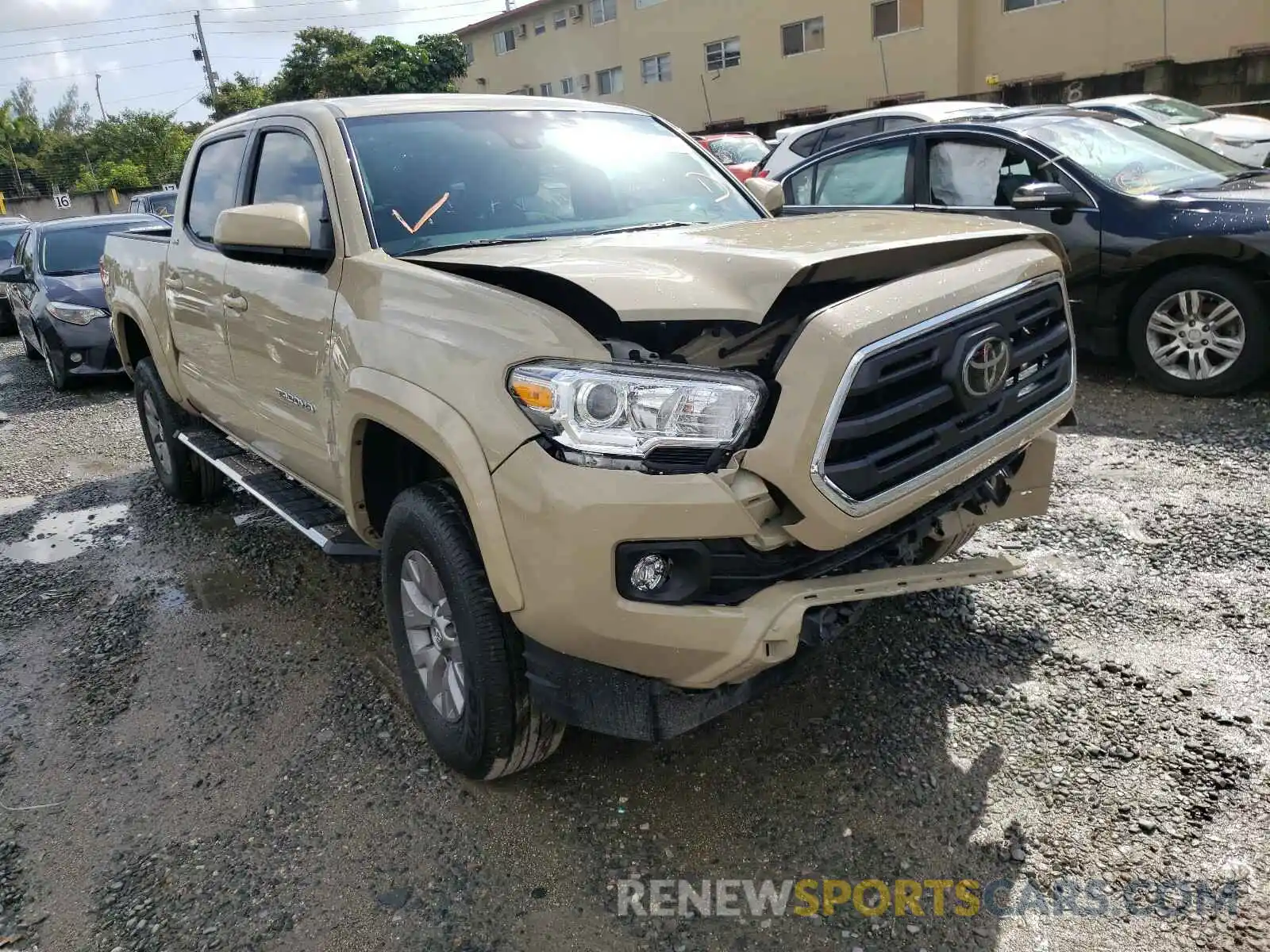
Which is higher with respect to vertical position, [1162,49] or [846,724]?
[1162,49]

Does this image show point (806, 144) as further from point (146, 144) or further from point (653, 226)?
point (146, 144)

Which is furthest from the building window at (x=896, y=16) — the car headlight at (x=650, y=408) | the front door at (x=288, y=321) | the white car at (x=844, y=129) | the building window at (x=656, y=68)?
the car headlight at (x=650, y=408)

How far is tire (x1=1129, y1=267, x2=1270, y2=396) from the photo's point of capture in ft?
17.8

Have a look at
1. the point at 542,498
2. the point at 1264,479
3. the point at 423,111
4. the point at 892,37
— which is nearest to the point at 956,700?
the point at 542,498

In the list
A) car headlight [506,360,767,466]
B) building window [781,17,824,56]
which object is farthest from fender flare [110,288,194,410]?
building window [781,17,824,56]

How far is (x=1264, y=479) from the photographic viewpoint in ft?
14.9

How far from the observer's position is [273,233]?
311 cm

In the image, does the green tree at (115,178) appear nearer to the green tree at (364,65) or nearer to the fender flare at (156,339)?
the green tree at (364,65)

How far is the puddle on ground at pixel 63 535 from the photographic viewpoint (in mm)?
5297

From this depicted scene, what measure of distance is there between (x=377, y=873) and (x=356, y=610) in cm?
173

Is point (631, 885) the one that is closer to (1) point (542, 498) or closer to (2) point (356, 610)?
(1) point (542, 498)

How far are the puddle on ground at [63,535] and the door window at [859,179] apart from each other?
17.7ft

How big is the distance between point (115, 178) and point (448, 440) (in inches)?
2152

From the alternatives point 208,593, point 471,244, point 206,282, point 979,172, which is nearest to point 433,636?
point 471,244
